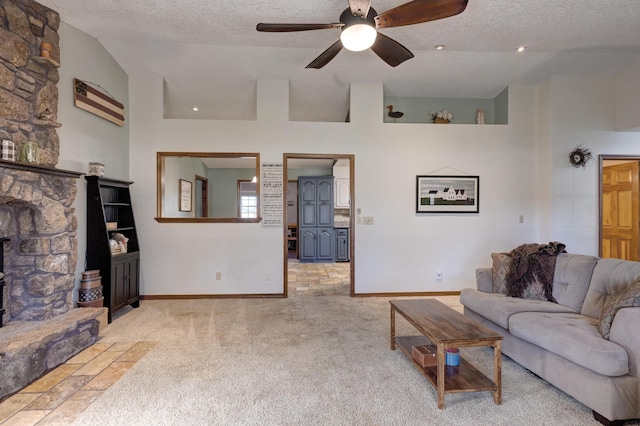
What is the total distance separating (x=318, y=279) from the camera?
18.5 feet

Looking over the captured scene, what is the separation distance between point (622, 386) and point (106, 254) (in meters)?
4.19

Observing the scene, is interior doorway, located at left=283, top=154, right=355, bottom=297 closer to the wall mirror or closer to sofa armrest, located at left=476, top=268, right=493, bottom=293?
A: the wall mirror

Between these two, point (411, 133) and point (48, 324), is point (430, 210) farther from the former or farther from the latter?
point (48, 324)

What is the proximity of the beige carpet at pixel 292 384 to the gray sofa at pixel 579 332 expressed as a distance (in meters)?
0.17

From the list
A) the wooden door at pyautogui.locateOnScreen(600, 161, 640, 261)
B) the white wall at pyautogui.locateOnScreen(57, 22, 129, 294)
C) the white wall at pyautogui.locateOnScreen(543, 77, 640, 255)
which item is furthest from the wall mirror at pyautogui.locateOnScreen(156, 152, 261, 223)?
the wooden door at pyautogui.locateOnScreen(600, 161, 640, 261)

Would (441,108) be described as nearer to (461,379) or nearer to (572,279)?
(572,279)

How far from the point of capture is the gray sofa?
1.72 metres

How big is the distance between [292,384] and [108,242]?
2.50m

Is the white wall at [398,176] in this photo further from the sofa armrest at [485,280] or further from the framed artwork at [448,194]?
the sofa armrest at [485,280]

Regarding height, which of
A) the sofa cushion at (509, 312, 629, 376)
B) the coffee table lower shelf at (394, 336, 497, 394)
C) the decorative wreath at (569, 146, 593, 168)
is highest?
the decorative wreath at (569, 146, 593, 168)

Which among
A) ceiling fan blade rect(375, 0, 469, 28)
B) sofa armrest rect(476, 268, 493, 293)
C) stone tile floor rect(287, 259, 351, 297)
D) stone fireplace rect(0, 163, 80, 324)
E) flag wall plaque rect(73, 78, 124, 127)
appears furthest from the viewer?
stone tile floor rect(287, 259, 351, 297)

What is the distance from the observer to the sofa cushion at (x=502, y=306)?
8.15 feet

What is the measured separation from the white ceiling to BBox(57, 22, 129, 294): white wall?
0.52 feet

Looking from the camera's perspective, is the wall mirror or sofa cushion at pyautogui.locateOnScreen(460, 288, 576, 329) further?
the wall mirror
